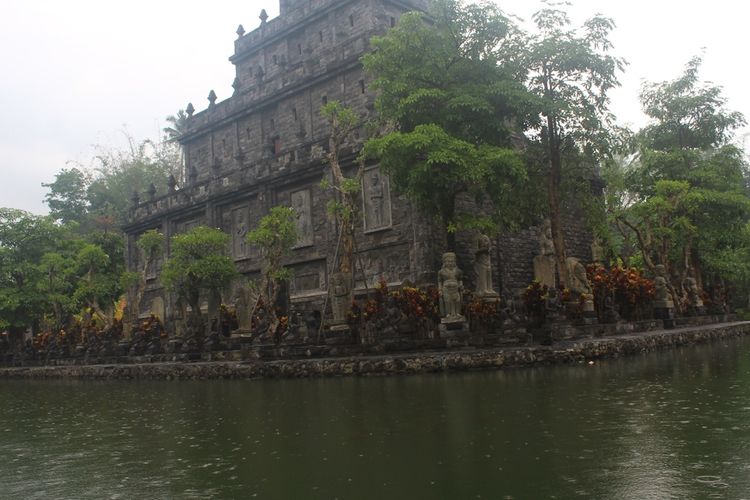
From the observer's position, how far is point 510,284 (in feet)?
77.0

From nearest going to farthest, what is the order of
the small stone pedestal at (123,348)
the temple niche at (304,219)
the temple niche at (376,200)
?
the temple niche at (376,200), the small stone pedestal at (123,348), the temple niche at (304,219)

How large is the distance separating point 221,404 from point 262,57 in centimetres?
2688

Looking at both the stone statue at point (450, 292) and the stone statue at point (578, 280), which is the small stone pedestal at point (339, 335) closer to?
the stone statue at point (450, 292)

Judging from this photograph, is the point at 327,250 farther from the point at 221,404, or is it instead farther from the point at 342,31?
the point at 221,404

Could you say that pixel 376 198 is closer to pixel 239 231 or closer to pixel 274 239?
pixel 274 239

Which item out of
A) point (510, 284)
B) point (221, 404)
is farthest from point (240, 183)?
point (221, 404)

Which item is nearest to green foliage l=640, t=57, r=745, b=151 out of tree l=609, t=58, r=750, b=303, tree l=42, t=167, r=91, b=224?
tree l=609, t=58, r=750, b=303

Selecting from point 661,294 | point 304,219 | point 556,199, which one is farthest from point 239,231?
point 661,294

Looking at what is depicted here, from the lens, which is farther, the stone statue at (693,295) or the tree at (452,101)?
the stone statue at (693,295)

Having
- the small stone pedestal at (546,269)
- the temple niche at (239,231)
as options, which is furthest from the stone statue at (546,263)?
the temple niche at (239,231)

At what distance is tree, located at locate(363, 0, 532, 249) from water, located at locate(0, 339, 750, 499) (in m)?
6.46

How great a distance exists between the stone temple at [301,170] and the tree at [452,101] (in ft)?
10.6

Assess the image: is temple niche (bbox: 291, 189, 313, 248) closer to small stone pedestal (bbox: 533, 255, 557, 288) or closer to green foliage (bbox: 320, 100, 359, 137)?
A: green foliage (bbox: 320, 100, 359, 137)

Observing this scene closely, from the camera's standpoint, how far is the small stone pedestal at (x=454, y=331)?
14.1 meters
